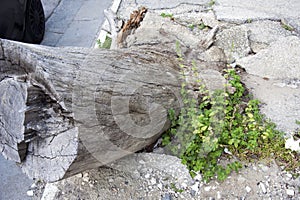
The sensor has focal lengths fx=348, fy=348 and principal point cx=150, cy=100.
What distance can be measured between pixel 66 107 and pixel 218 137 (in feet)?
3.57

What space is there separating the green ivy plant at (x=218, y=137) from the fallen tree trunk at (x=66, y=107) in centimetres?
36

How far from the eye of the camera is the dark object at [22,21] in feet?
12.3

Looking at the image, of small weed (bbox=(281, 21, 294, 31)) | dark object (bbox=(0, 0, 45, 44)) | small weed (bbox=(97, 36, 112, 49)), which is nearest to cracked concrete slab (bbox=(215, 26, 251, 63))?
small weed (bbox=(281, 21, 294, 31))

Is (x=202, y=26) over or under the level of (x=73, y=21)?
over

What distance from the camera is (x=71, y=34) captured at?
15.1 ft

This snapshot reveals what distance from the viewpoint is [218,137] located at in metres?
2.24

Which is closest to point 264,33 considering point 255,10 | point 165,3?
point 255,10

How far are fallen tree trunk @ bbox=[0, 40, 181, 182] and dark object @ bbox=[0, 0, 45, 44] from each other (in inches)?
86.2

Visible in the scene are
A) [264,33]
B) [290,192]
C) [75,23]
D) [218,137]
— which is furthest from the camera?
[75,23]

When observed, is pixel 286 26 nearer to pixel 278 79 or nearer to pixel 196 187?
pixel 278 79

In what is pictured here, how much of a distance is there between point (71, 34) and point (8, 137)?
3.04 metres

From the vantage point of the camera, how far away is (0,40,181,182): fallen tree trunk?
→ 1567mm

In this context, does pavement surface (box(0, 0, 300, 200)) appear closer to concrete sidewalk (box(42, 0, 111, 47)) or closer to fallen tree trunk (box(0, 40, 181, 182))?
concrete sidewalk (box(42, 0, 111, 47))

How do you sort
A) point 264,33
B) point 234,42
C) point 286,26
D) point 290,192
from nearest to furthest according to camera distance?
point 290,192
point 234,42
point 264,33
point 286,26
